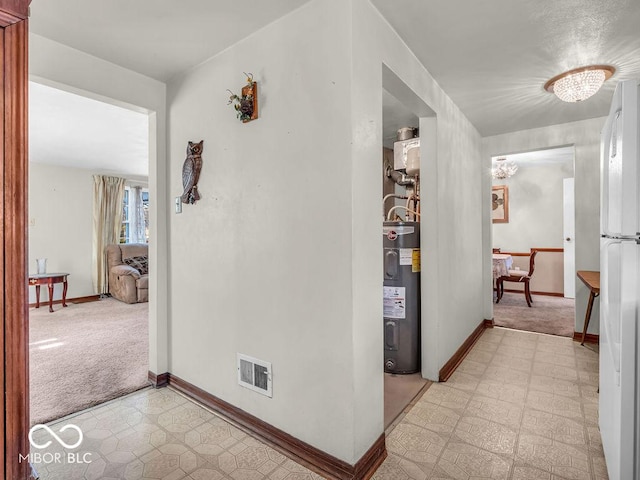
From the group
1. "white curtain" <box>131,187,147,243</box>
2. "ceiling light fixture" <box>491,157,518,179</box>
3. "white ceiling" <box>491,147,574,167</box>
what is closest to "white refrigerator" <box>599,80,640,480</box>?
"white ceiling" <box>491,147,574,167</box>

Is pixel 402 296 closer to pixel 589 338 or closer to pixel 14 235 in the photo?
pixel 589 338

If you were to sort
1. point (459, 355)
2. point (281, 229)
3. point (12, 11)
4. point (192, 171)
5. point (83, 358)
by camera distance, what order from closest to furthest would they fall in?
1. point (12, 11)
2. point (281, 229)
3. point (192, 171)
4. point (459, 355)
5. point (83, 358)

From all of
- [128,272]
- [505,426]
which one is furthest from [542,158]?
[128,272]

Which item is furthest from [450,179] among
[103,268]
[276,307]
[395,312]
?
[103,268]

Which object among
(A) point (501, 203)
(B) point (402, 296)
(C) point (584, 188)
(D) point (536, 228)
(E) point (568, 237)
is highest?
(A) point (501, 203)

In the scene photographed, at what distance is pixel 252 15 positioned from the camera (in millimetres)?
1746

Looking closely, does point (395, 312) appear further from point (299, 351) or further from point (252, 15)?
point (252, 15)

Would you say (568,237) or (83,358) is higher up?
(568,237)

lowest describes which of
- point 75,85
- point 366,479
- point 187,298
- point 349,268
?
point 366,479

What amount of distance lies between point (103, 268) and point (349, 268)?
241 inches

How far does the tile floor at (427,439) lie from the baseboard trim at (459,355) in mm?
95

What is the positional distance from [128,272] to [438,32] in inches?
224

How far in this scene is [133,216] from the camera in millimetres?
6984

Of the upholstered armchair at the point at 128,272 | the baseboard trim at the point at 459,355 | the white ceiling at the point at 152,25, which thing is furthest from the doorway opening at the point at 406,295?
the upholstered armchair at the point at 128,272
